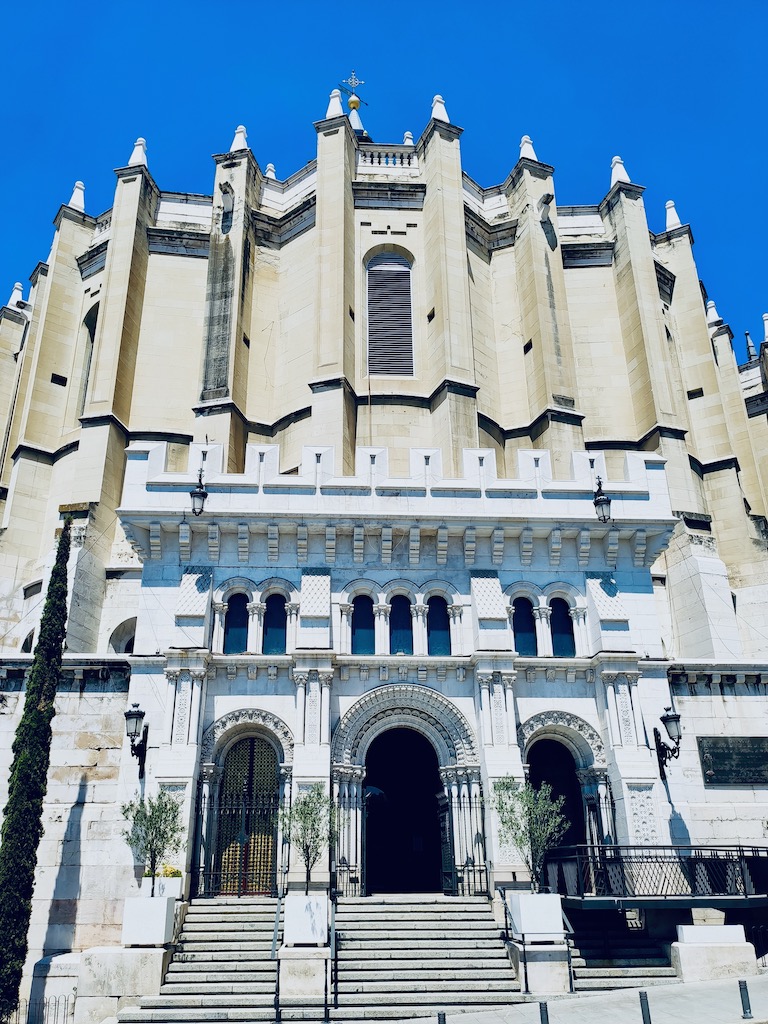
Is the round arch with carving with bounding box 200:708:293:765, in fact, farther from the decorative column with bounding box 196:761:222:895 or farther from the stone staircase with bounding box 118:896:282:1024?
the stone staircase with bounding box 118:896:282:1024

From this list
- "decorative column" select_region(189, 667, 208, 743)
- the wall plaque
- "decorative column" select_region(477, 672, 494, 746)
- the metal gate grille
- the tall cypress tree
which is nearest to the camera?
the tall cypress tree

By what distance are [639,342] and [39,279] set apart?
2807 centimetres

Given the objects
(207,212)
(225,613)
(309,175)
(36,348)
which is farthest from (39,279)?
(225,613)

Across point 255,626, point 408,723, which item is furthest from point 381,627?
point 255,626

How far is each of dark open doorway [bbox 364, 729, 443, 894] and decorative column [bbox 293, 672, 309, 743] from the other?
2.98 metres

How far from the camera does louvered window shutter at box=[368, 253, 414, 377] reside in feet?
103

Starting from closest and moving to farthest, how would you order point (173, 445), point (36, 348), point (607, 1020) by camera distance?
point (607, 1020) → point (173, 445) → point (36, 348)

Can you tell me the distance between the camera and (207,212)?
3697 cm

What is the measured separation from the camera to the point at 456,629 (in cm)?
2091

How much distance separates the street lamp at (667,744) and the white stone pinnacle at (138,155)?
30609 millimetres

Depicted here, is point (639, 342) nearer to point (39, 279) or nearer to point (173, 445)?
point (173, 445)

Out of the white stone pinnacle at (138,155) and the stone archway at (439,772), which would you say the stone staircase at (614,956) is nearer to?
the stone archway at (439,772)

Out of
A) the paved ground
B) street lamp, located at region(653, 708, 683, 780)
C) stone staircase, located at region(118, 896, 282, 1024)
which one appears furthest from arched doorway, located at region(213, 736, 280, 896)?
street lamp, located at region(653, 708, 683, 780)

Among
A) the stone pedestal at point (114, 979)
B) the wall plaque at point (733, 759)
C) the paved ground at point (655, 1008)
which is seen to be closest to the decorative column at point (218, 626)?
the stone pedestal at point (114, 979)
